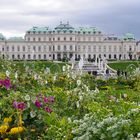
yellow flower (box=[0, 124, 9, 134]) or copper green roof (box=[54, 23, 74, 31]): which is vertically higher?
copper green roof (box=[54, 23, 74, 31])

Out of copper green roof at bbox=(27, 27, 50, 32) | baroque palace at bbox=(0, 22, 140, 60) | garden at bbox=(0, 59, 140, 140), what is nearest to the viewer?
garden at bbox=(0, 59, 140, 140)

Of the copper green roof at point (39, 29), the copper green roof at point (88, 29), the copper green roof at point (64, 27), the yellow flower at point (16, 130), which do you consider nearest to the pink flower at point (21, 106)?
the yellow flower at point (16, 130)

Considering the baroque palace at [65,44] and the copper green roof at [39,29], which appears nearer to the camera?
the baroque palace at [65,44]

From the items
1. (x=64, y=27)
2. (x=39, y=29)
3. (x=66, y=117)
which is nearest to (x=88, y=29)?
(x=64, y=27)

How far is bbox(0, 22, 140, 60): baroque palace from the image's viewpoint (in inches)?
4058

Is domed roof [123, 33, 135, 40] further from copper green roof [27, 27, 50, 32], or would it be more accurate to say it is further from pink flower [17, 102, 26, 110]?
pink flower [17, 102, 26, 110]

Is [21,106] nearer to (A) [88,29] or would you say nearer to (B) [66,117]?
(B) [66,117]

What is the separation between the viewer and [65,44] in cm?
10306

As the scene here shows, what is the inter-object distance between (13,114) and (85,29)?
99.5m

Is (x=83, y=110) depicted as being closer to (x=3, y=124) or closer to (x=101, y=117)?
(x=3, y=124)

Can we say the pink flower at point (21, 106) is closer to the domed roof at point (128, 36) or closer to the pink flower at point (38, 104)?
the pink flower at point (38, 104)

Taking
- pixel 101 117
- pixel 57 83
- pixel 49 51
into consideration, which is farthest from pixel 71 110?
pixel 49 51

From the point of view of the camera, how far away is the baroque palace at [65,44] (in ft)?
338

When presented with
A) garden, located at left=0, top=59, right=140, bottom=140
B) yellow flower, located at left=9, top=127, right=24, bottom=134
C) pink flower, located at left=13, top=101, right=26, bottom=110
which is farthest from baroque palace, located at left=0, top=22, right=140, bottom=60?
yellow flower, located at left=9, top=127, right=24, bottom=134
